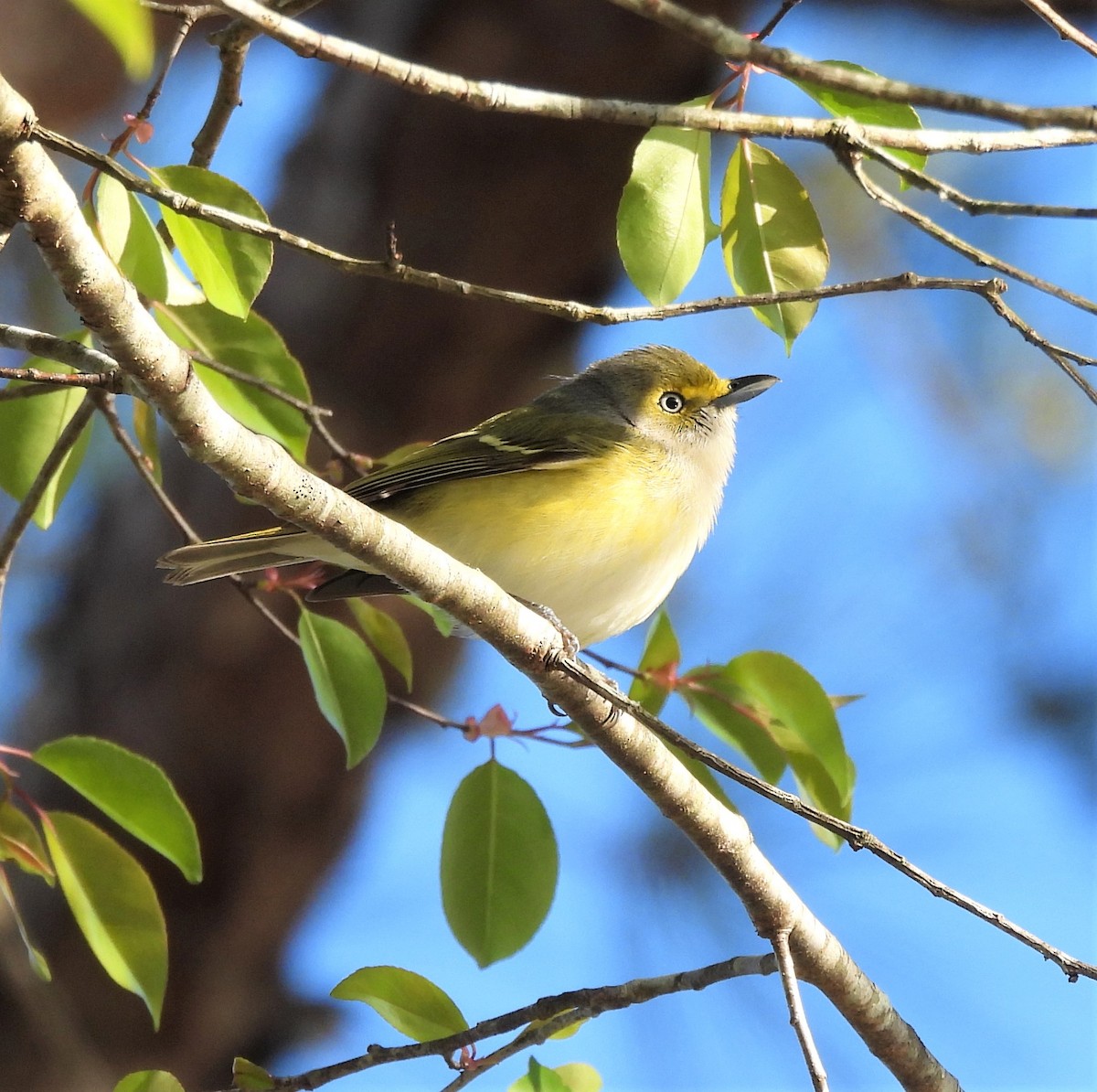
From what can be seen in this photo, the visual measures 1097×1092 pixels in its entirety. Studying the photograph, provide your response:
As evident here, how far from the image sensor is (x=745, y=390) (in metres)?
4.13

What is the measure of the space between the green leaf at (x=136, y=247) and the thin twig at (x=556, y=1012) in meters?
1.44

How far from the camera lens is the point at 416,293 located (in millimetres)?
5340

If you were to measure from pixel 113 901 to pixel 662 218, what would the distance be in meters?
1.69

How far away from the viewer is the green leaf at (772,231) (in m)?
2.52

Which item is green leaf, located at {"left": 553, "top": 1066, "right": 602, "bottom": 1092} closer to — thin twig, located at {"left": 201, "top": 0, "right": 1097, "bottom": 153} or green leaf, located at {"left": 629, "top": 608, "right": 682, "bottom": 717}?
green leaf, located at {"left": 629, "top": 608, "right": 682, "bottom": 717}

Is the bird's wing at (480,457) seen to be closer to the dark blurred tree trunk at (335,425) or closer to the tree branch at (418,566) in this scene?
the tree branch at (418,566)

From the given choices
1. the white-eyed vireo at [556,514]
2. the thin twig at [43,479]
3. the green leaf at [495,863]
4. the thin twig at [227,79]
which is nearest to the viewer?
the thin twig at [227,79]

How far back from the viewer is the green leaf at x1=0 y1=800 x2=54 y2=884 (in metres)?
2.50

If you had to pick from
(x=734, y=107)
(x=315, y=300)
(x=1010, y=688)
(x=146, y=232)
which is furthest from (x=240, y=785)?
(x=1010, y=688)

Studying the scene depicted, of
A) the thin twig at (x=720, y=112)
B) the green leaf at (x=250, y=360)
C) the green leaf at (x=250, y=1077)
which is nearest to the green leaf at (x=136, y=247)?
the green leaf at (x=250, y=360)

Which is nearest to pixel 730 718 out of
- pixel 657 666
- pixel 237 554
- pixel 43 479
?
pixel 657 666

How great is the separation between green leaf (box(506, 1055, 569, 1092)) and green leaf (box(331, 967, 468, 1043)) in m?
0.32

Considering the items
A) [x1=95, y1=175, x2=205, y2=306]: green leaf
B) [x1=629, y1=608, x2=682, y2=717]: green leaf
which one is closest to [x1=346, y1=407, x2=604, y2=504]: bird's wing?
[x1=629, y1=608, x2=682, y2=717]: green leaf

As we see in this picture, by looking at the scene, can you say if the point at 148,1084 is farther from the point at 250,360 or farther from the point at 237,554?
the point at 250,360
